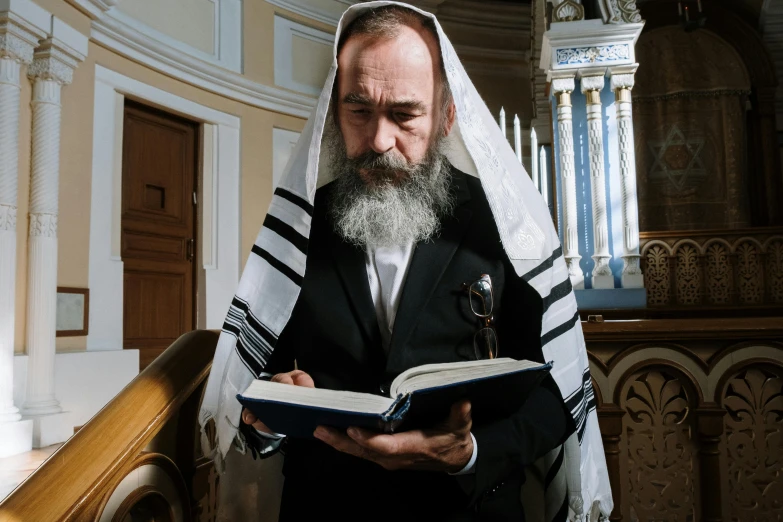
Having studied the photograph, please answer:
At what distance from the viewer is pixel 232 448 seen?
63.4 inches

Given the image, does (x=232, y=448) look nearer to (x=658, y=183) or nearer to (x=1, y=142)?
(x=1, y=142)

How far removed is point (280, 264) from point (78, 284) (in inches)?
196

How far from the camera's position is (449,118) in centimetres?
161

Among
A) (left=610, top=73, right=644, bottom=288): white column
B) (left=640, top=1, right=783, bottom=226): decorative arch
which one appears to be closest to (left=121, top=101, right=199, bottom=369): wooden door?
(left=610, top=73, right=644, bottom=288): white column

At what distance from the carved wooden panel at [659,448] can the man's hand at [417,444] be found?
1.24m

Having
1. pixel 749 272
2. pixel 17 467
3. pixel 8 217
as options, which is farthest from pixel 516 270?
pixel 749 272

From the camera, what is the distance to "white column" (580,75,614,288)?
179 inches

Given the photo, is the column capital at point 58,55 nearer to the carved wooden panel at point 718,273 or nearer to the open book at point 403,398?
the open book at point 403,398

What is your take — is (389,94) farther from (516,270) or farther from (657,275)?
(657,275)

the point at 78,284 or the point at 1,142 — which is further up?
the point at 1,142

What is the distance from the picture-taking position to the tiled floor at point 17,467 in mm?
3543

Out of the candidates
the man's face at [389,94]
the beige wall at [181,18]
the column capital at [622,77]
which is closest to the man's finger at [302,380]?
the man's face at [389,94]

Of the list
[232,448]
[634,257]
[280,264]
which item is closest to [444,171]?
[280,264]

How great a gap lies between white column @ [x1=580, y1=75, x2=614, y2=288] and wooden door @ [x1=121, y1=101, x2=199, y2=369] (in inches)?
180
